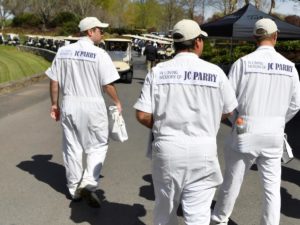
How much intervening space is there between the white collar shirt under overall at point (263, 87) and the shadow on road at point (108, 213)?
160 cm

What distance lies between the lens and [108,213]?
15.0 feet

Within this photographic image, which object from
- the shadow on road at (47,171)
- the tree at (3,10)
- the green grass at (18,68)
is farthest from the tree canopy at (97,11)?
the shadow on road at (47,171)

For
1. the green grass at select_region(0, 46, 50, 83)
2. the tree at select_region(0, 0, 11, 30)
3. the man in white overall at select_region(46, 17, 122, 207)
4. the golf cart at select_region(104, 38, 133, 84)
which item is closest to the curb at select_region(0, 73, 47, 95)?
the green grass at select_region(0, 46, 50, 83)

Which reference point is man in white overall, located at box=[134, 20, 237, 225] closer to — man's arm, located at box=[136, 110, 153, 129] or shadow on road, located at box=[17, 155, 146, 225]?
man's arm, located at box=[136, 110, 153, 129]

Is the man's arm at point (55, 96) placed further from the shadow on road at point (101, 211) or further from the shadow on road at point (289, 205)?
the shadow on road at point (289, 205)

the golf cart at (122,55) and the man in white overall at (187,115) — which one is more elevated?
the man in white overall at (187,115)

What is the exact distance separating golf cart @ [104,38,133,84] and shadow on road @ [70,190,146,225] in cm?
1307

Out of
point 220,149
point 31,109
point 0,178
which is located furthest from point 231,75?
point 31,109

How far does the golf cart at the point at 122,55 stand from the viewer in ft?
58.4

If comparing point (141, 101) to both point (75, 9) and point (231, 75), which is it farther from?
point (75, 9)

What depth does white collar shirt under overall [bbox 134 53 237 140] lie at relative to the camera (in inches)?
113

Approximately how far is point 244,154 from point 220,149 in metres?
3.78

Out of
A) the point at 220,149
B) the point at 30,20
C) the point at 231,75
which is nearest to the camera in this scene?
the point at 231,75

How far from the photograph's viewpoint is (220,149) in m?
7.44
